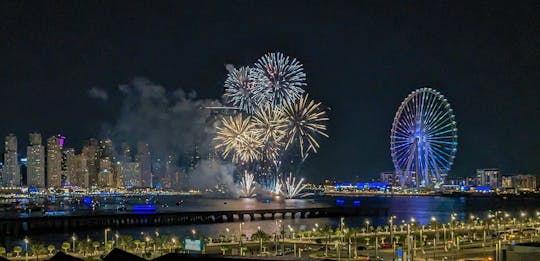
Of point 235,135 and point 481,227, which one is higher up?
point 235,135

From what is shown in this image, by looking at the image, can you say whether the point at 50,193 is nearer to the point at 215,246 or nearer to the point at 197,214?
the point at 197,214

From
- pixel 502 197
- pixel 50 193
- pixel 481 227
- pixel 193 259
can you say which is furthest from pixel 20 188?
pixel 193 259

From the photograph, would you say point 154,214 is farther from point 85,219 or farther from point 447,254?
point 447,254

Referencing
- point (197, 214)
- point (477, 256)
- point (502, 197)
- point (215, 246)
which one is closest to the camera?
point (477, 256)

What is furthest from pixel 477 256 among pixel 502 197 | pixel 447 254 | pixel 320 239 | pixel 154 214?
pixel 502 197

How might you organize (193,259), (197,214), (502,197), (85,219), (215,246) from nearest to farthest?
(193,259) → (215,246) → (85,219) → (197,214) → (502,197)

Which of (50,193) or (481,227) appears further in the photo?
(50,193)
